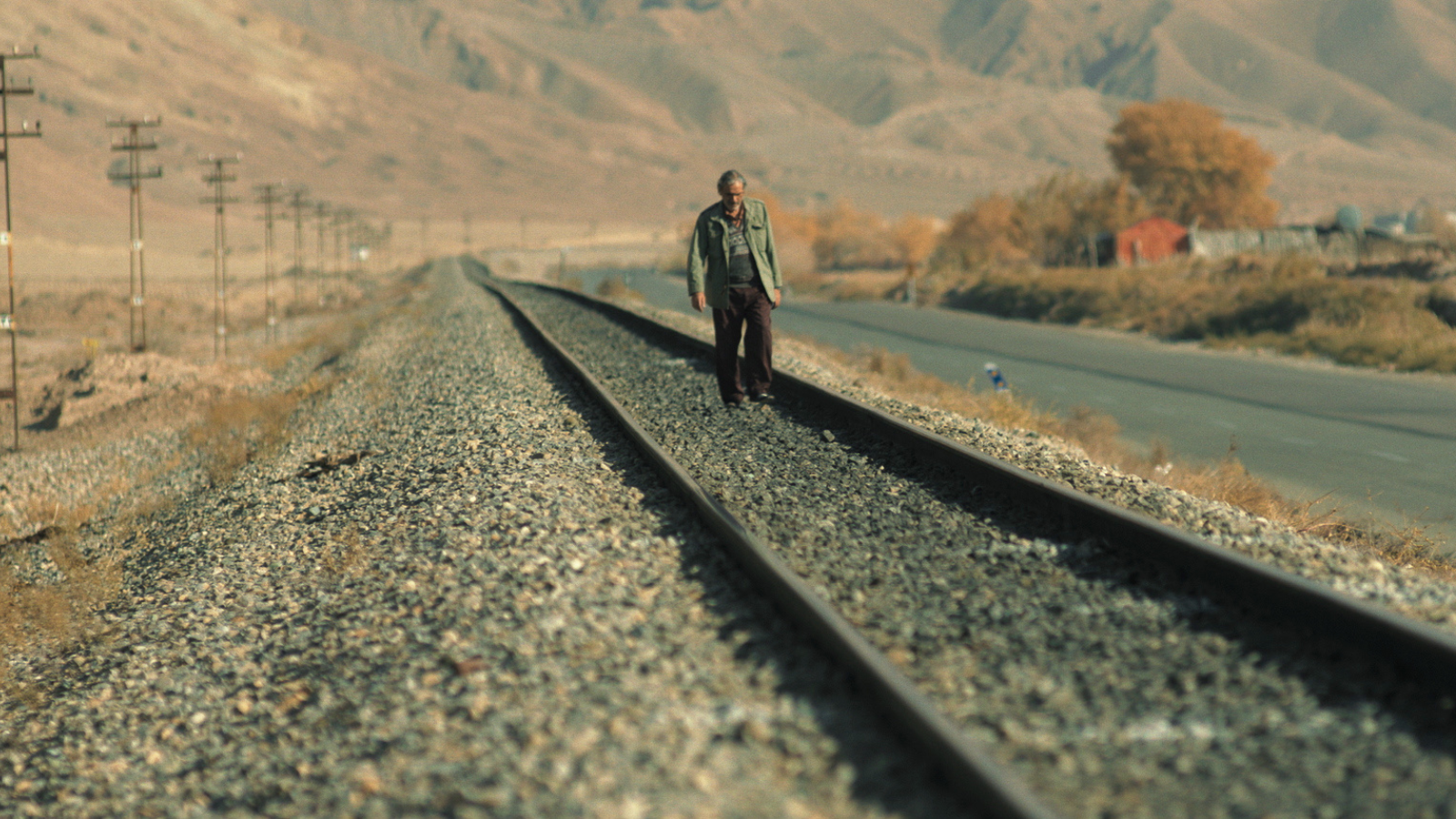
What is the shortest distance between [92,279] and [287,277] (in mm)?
13332

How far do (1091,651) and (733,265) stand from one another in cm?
659

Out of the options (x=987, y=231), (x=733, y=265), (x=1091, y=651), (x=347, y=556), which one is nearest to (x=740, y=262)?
(x=733, y=265)

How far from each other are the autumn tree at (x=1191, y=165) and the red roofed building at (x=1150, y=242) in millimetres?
24743

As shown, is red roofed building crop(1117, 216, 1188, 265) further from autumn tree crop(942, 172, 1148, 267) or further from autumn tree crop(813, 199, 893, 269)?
autumn tree crop(813, 199, 893, 269)

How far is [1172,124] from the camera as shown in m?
83.2

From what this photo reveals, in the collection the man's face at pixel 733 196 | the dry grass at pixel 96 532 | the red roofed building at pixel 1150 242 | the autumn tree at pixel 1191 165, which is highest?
the autumn tree at pixel 1191 165

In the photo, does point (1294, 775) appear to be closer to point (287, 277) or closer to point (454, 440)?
point (454, 440)

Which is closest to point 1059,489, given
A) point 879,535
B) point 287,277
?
point 879,535

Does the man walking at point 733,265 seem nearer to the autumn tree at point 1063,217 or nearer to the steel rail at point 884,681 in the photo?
the steel rail at point 884,681

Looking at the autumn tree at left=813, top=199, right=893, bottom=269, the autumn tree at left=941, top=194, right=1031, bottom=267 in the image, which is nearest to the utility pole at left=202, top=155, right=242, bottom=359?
the autumn tree at left=941, top=194, right=1031, bottom=267

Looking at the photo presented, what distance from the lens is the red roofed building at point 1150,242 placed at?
183ft

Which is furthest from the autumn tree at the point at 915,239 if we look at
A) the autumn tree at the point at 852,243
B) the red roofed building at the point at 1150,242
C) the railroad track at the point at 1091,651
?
the railroad track at the point at 1091,651

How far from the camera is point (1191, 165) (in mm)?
82500

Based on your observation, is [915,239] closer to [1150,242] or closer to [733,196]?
[1150,242]
